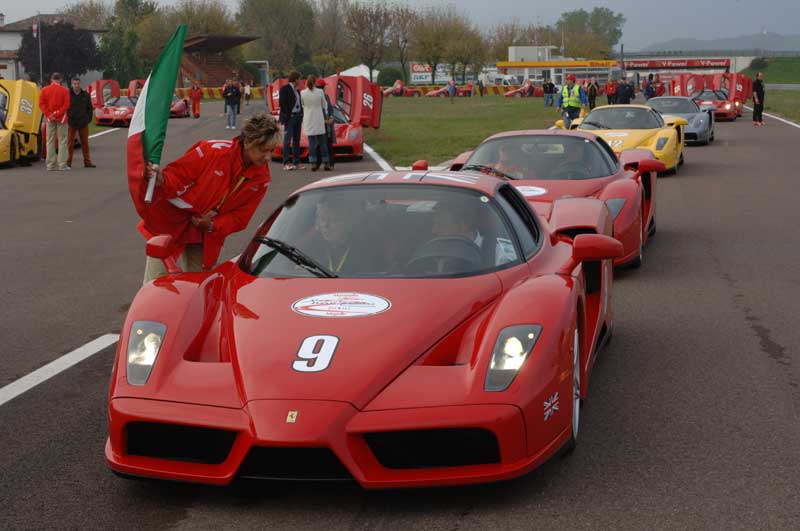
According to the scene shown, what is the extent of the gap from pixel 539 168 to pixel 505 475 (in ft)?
22.5

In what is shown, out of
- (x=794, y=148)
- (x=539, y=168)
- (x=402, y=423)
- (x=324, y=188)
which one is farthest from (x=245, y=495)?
(x=794, y=148)

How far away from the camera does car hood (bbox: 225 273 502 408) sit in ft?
14.1

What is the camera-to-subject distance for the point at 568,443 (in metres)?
4.75

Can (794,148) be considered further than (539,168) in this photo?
Yes

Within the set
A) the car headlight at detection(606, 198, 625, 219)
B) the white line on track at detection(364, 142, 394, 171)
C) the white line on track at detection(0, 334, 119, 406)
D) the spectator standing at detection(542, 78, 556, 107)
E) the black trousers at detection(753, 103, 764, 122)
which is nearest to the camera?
the white line on track at detection(0, 334, 119, 406)

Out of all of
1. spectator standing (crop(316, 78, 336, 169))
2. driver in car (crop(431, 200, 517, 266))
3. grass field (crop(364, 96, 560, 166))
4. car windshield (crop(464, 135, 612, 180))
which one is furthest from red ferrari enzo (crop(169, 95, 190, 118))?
driver in car (crop(431, 200, 517, 266))

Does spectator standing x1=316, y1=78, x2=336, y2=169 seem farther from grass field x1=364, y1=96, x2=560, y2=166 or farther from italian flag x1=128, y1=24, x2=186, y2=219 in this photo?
italian flag x1=128, y1=24, x2=186, y2=219

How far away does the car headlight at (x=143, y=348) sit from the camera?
15.0 ft

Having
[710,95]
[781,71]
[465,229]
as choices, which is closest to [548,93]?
[710,95]

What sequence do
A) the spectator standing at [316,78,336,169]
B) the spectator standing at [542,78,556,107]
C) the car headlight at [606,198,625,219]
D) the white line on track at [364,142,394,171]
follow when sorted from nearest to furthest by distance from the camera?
the car headlight at [606,198,625,219] < the spectator standing at [316,78,336,169] < the white line on track at [364,142,394,171] < the spectator standing at [542,78,556,107]

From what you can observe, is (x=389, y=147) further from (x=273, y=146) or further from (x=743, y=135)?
(x=273, y=146)

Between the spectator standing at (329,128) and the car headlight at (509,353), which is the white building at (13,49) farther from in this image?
the car headlight at (509,353)

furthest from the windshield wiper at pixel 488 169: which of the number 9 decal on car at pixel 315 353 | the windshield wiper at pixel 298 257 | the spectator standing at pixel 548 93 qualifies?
the spectator standing at pixel 548 93

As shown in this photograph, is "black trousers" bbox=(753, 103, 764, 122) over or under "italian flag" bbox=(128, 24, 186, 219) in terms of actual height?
under
